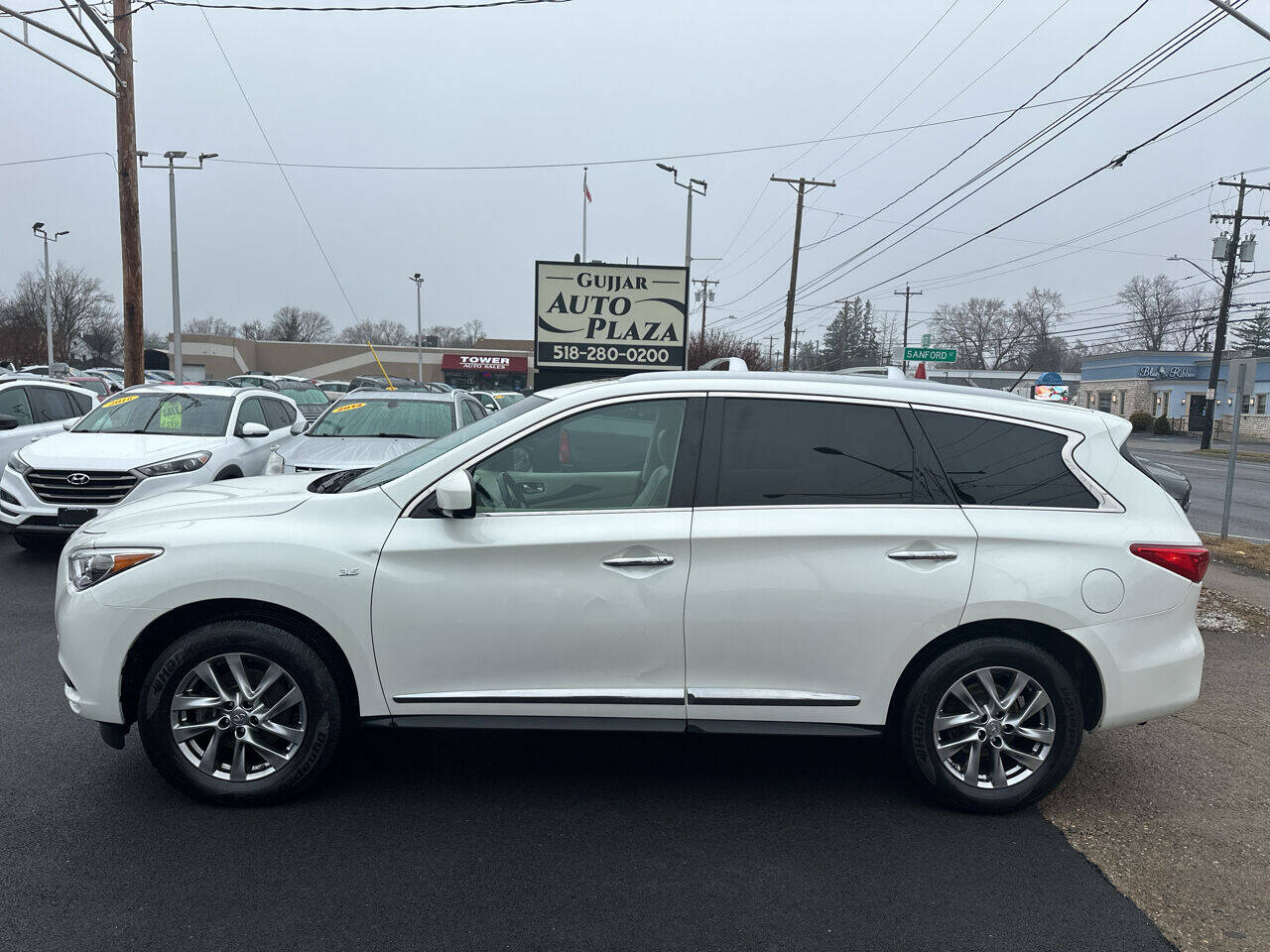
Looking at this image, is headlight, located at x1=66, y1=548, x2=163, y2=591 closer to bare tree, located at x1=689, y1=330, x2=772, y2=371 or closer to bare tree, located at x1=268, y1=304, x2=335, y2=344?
bare tree, located at x1=689, y1=330, x2=772, y2=371

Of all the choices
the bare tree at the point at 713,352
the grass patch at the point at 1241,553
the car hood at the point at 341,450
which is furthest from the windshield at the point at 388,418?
the bare tree at the point at 713,352

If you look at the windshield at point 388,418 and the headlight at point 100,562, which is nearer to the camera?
the headlight at point 100,562

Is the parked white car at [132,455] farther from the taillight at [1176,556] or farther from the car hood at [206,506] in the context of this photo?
the taillight at [1176,556]

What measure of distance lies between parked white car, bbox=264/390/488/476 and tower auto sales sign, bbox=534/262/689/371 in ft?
21.7

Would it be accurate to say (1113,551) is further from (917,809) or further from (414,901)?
(414,901)

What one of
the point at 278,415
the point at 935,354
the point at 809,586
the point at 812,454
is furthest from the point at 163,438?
the point at 935,354

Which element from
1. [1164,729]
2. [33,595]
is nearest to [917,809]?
[1164,729]

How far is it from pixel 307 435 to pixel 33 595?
3.16 m

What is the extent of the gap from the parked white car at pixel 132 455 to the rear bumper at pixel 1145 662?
677 centimetres

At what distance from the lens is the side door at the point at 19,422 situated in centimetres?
1031

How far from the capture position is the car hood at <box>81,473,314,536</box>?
378 cm

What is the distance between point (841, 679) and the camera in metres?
3.71

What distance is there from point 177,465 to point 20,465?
4.31ft

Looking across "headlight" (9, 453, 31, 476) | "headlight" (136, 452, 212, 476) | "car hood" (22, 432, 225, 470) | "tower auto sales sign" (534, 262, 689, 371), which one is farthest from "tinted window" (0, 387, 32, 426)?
"tower auto sales sign" (534, 262, 689, 371)
